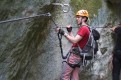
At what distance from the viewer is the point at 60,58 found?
8.36m

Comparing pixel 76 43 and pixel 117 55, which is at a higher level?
pixel 76 43

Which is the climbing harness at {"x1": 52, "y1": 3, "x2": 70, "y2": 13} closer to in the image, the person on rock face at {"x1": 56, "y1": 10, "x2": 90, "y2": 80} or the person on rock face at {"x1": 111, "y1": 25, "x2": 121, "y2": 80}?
the person on rock face at {"x1": 56, "y1": 10, "x2": 90, "y2": 80}

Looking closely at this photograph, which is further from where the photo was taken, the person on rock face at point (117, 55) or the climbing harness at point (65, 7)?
the climbing harness at point (65, 7)

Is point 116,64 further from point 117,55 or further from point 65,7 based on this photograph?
point 65,7

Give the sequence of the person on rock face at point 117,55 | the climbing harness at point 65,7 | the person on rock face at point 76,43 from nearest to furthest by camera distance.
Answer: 1. the person on rock face at point 76,43
2. the person on rock face at point 117,55
3. the climbing harness at point 65,7

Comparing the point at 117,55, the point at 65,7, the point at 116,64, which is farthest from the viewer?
the point at 65,7

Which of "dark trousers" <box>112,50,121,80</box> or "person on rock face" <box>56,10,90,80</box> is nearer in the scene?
"person on rock face" <box>56,10,90,80</box>


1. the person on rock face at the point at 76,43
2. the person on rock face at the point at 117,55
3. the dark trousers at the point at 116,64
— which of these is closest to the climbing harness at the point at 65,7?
the person on rock face at the point at 76,43

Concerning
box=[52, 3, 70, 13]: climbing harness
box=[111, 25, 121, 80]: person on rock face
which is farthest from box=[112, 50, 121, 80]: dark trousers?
box=[52, 3, 70, 13]: climbing harness

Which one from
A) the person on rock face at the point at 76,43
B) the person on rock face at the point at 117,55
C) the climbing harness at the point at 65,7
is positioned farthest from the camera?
the climbing harness at the point at 65,7

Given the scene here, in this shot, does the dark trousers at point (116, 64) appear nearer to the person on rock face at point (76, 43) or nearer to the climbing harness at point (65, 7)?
the person on rock face at point (76, 43)

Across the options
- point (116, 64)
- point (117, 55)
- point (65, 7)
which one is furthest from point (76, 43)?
point (65, 7)

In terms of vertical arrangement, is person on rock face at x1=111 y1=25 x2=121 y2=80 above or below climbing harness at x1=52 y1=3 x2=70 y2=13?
below

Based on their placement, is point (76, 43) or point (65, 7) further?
point (65, 7)
